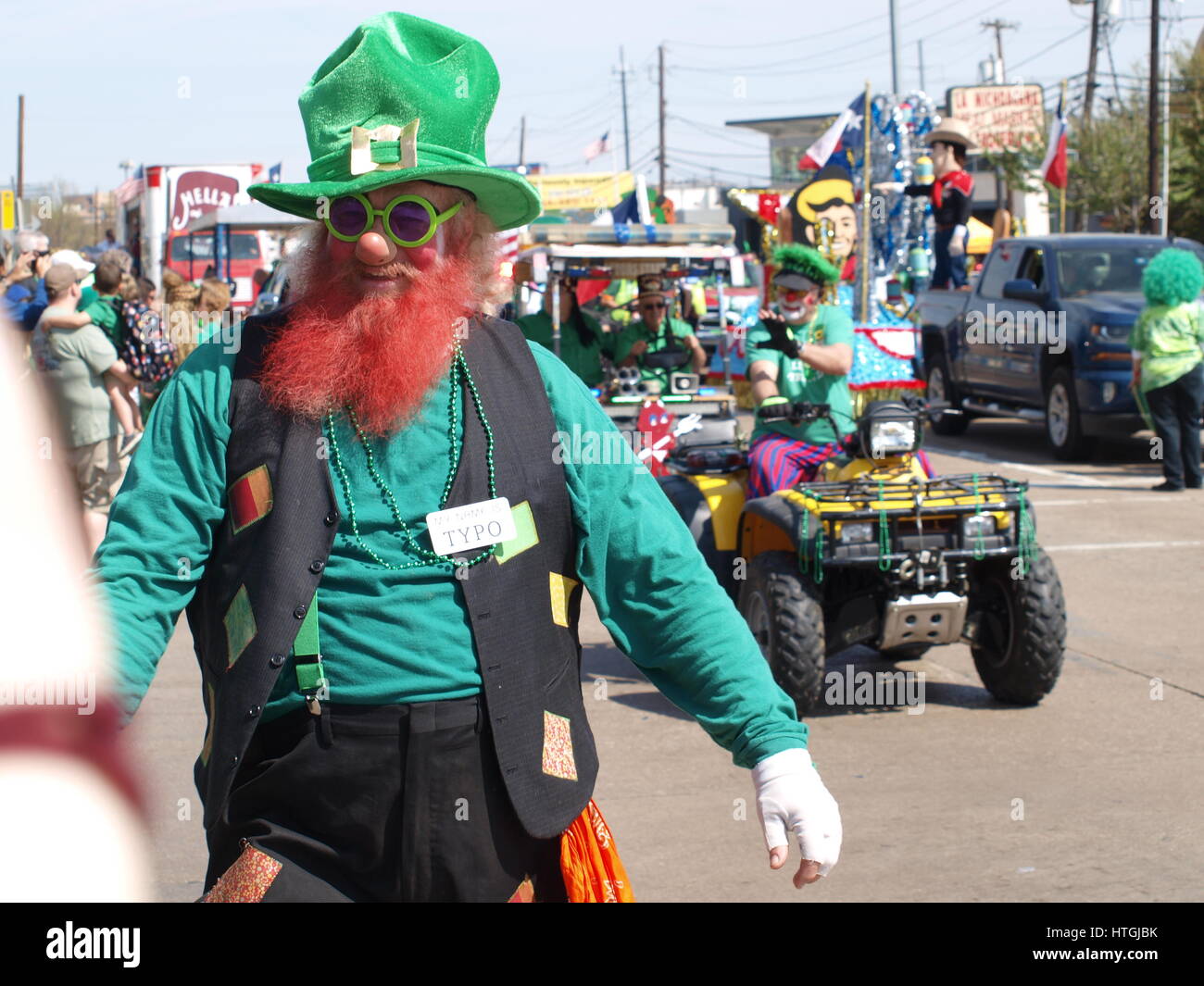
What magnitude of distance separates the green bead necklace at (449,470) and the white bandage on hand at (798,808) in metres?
0.56

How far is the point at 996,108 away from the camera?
172 ft

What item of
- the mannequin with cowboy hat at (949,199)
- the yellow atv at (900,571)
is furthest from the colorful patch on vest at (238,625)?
the mannequin with cowboy hat at (949,199)

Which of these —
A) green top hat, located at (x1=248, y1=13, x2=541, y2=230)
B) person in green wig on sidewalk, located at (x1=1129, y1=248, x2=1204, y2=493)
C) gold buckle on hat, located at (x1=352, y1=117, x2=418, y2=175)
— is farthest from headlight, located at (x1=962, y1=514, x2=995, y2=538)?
person in green wig on sidewalk, located at (x1=1129, y1=248, x2=1204, y2=493)

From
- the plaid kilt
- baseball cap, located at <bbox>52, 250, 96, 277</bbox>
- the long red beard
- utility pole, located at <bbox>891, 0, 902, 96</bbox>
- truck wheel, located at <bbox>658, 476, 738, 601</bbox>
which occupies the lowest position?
truck wheel, located at <bbox>658, 476, 738, 601</bbox>

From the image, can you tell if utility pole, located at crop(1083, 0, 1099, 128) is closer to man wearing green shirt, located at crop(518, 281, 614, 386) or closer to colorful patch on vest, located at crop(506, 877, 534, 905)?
man wearing green shirt, located at crop(518, 281, 614, 386)

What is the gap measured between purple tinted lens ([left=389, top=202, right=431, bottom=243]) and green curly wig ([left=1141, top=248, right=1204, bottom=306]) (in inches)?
419

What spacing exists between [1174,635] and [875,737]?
2434 millimetres

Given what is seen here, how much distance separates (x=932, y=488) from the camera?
6359mm

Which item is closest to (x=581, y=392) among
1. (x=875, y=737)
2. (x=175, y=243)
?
(x=875, y=737)

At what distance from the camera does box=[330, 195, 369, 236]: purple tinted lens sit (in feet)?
8.26

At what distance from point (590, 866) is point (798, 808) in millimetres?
350

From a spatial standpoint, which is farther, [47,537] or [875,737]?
[875,737]

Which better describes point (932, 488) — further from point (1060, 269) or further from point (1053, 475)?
point (1060, 269)

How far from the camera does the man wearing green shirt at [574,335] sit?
11.8 m
